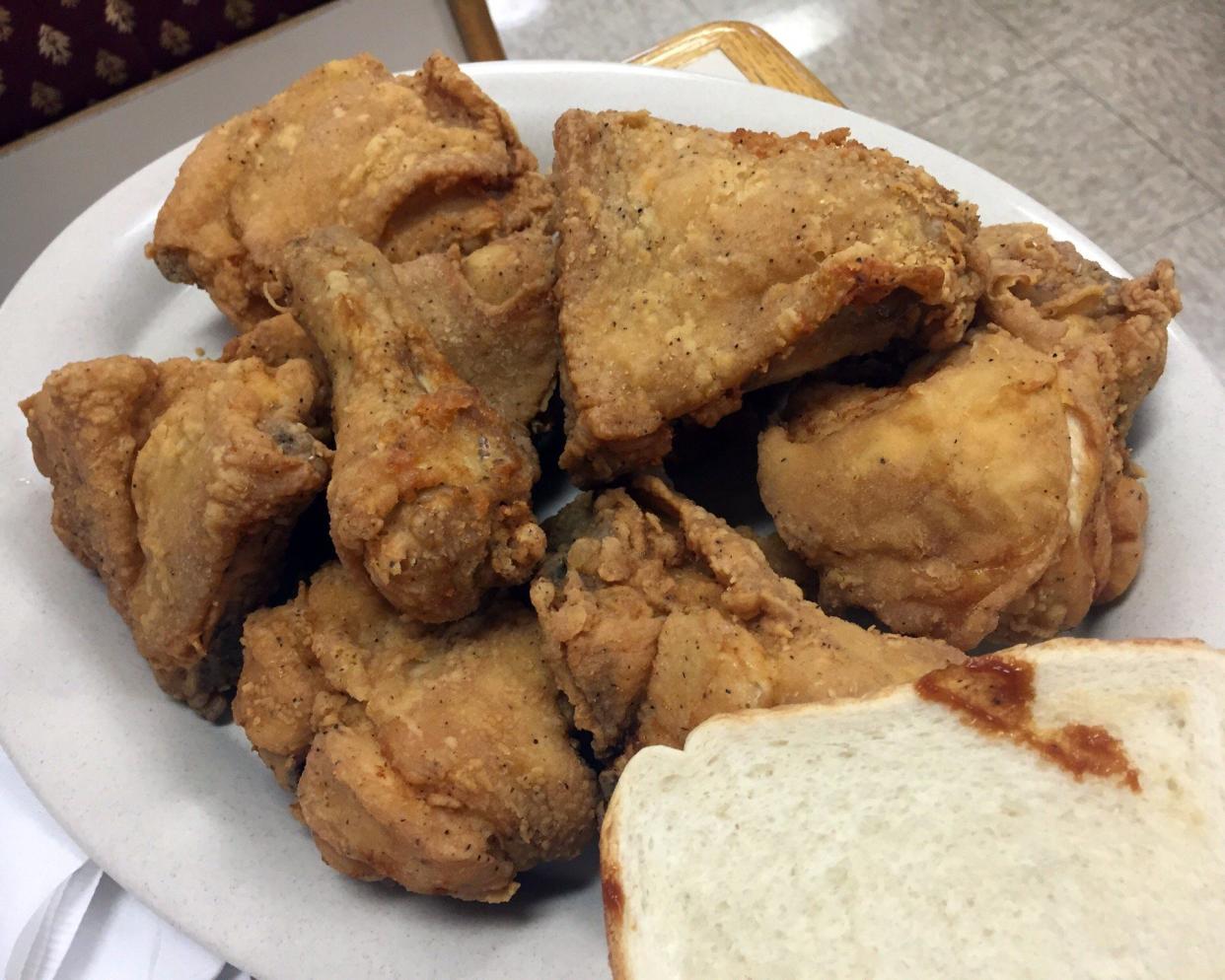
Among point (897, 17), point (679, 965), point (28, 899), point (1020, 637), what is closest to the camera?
point (679, 965)

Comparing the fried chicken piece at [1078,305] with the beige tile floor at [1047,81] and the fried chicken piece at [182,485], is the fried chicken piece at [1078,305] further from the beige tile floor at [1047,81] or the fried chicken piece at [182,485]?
the beige tile floor at [1047,81]

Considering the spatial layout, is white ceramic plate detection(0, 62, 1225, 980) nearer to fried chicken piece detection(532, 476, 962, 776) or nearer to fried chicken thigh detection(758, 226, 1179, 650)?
fried chicken thigh detection(758, 226, 1179, 650)

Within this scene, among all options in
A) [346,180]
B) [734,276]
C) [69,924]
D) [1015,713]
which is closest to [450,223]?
[346,180]

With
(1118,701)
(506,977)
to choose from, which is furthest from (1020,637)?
(506,977)

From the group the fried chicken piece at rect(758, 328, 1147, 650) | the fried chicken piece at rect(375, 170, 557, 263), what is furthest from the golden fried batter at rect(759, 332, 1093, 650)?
the fried chicken piece at rect(375, 170, 557, 263)

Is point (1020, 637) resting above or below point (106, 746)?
below

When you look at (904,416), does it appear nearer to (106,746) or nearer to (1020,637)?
(1020,637)
